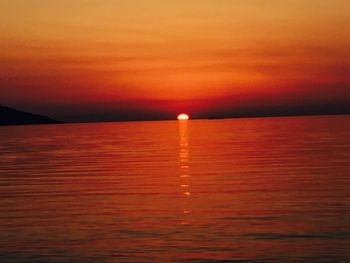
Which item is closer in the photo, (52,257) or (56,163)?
(52,257)

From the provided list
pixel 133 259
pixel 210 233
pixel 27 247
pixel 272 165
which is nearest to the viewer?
pixel 133 259

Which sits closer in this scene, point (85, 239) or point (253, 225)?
point (85, 239)

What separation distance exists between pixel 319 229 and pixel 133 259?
625 cm

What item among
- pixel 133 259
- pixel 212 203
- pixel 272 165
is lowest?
pixel 133 259

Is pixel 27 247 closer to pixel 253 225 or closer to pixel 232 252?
pixel 232 252

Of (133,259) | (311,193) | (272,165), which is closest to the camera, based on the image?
(133,259)

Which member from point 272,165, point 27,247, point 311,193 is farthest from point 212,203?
point 272,165

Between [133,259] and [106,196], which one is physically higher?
[106,196]

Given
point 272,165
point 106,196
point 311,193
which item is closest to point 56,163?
point 272,165

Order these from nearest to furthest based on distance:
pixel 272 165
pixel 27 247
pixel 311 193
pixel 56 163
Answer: pixel 27 247 → pixel 311 193 → pixel 272 165 → pixel 56 163

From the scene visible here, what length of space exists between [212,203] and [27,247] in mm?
9629

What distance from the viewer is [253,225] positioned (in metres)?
20.9

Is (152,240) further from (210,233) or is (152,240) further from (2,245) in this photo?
(2,245)

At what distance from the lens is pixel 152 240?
18.8 meters
